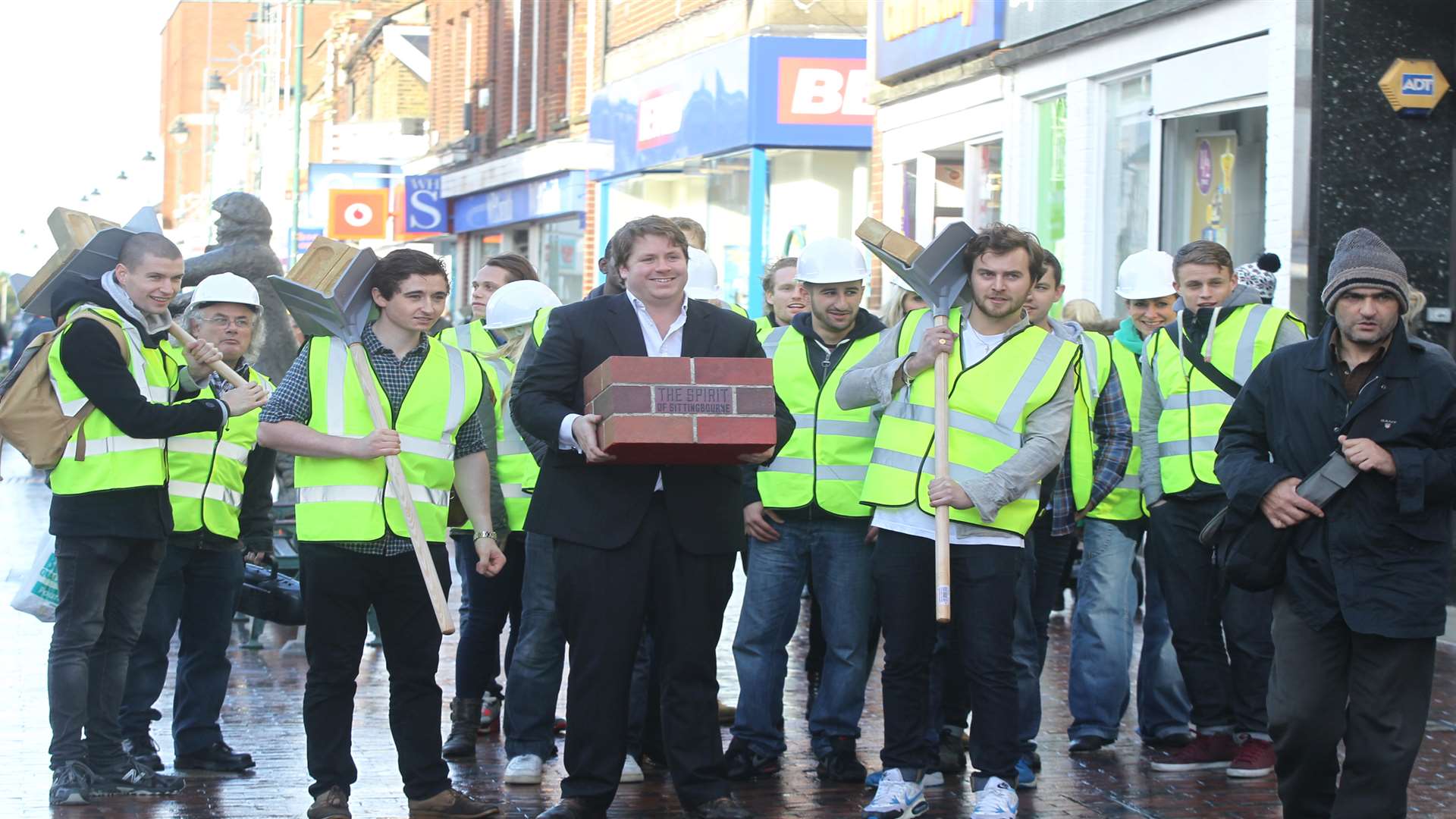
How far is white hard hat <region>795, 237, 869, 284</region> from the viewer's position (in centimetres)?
719

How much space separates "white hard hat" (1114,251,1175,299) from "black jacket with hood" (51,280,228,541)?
3.83 m

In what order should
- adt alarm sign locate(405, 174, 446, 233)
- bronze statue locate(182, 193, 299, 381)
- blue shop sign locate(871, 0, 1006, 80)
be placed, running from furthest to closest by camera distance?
adt alarm sign locate(405, 174, 446, 233) < blue shop sign locate(871, 0, 1006, 80) < bronze statue locate(182, 193, 299, 381)

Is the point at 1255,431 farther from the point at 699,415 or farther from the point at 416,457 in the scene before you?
the point at 416,457

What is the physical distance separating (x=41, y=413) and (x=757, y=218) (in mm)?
13611

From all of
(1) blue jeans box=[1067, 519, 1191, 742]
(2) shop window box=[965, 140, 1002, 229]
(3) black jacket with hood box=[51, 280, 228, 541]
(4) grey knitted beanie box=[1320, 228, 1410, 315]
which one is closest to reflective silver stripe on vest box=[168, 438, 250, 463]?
(3) black jacket with hood box=[51, 280, 228, 541]

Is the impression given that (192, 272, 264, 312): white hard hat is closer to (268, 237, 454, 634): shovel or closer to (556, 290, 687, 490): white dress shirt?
(268, 237, 454, 634): shovel

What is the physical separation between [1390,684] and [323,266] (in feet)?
11.7

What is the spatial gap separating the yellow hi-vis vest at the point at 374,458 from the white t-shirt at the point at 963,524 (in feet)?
4.80

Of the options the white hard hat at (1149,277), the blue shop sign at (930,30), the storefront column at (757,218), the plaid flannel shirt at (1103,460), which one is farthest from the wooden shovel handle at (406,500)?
the storefront column at (757,218)

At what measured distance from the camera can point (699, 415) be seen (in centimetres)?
602

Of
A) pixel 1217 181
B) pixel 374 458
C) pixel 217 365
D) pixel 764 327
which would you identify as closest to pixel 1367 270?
pixel 764 327

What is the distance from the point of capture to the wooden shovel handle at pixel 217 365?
698 cm

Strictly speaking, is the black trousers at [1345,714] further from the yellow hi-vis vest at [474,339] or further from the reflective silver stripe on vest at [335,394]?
the yellow hi-vis vest at [474,339]

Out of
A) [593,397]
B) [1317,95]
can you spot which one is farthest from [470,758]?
[1317,95]
